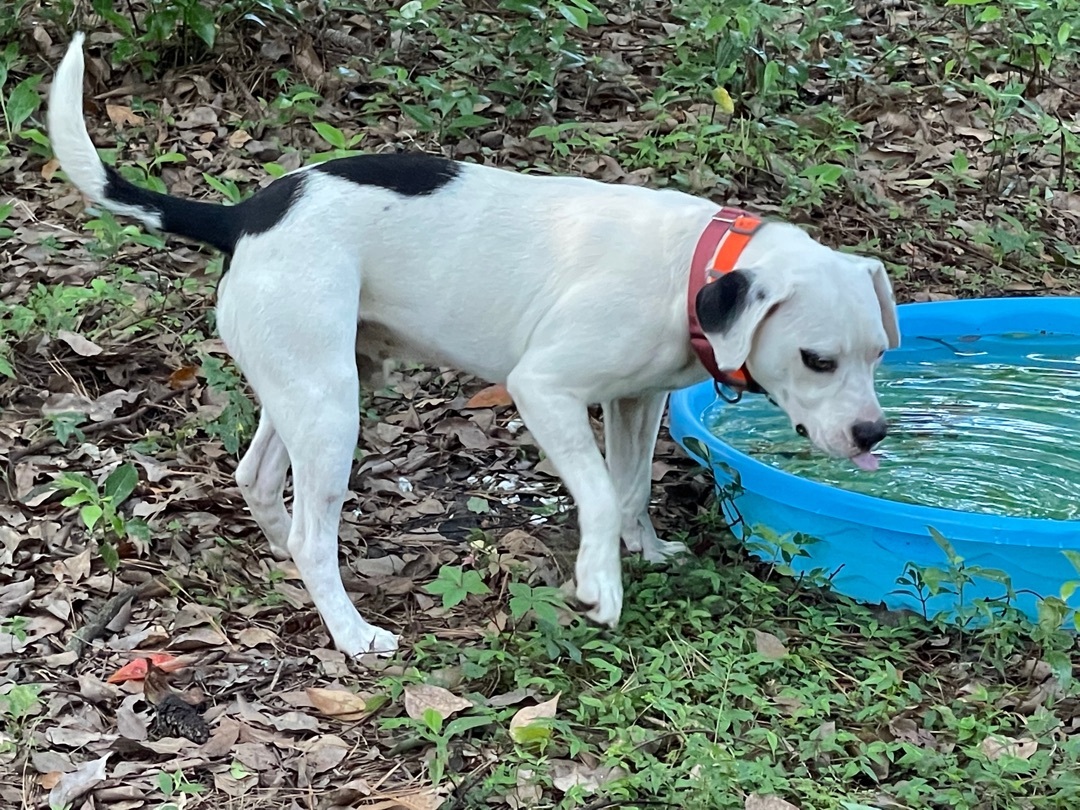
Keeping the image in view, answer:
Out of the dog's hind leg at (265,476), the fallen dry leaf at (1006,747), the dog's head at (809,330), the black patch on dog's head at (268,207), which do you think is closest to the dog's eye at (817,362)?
the dog's head at (809,330)

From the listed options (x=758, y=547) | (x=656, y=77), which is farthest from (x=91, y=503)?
(x=656, y=77)

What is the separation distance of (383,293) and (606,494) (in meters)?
0.90

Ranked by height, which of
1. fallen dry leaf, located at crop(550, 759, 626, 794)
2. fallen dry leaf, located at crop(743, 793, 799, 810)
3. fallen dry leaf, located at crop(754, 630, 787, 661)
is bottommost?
fallen dry leaf, located at crop(550, 759, 626, 794)

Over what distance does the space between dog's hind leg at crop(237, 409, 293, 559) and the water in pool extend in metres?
1.69

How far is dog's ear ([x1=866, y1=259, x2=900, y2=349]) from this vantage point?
3.75 metres

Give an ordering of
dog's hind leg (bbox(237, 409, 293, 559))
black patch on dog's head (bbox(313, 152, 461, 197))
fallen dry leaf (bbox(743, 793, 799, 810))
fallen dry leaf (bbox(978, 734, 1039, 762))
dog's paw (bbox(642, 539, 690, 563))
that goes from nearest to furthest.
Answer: fallen dry leaf (bbox(743, 793, 799, 810)) < fallen dry leaf (bbox(978, 734, 1039, 762)) < black patch on dog's head (bbox(313, 152, 461, 197)) < dog's hind leg (bbox(237, 409, 293, 559)) < dog's paw (bbox(642, 539, 690, 563))

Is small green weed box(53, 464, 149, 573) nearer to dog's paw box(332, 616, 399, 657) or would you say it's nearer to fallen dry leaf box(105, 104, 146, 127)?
dog's paw box(332, 616, 399, 657)

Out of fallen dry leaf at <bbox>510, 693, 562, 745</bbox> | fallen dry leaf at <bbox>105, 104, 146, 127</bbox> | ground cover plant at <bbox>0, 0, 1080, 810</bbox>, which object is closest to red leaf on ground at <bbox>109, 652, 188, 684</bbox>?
ground cover plant at <bbox>0, 0, 1080, 810</bbox>

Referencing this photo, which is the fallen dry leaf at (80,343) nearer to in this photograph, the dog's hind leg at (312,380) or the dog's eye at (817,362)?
the dog's hind leg at (312,380)

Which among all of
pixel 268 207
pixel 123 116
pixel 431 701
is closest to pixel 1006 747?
pixel 431 701

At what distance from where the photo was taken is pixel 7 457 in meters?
4.61

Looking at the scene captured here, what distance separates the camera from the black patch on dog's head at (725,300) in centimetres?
355

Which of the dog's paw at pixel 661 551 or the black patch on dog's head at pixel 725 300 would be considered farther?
the dog's paw at pixel 661 551

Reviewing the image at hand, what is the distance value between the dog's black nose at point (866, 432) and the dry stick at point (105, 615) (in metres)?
2.09
